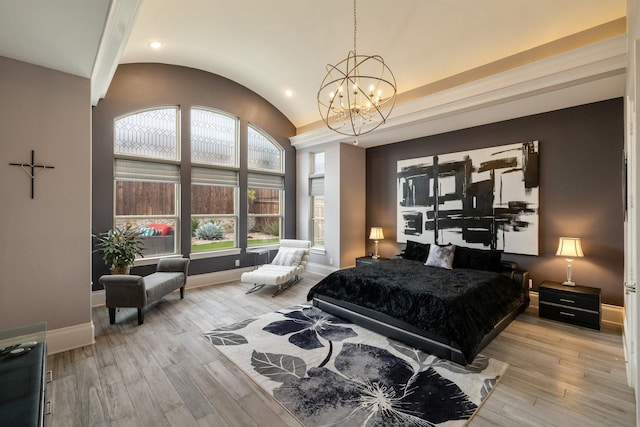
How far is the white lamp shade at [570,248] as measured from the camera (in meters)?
3.47

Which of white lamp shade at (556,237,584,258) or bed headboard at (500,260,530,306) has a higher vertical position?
white lamp shade at (556,237,584,258)

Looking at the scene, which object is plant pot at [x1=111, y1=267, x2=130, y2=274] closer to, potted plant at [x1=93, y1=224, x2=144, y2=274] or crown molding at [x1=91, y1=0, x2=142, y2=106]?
potted plant at [x1=93, y1=224, x2=144, y2=274]

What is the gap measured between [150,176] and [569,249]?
6140 mm

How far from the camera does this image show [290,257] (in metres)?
5.35

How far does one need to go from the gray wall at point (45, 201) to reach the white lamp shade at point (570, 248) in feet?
18.2

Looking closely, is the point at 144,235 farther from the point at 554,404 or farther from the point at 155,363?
the point at 554,404

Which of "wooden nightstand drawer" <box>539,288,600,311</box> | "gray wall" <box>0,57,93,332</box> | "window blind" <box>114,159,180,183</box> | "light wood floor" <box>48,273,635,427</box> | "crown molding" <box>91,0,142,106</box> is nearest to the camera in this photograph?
"light wood floor" <box>48,273,635,427</box>

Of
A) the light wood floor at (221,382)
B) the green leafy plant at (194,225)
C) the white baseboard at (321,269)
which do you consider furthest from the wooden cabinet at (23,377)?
the white baseboard at (321,269)

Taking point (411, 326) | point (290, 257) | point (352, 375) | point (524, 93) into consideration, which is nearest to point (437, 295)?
point (411, 326)

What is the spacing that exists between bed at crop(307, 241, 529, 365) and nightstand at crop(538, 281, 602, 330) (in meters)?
0.25

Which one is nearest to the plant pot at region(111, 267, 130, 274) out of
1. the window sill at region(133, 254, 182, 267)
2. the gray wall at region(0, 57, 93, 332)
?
the window sill at region(133, 254, 182, 267)

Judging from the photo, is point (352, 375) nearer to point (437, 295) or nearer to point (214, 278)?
point (437, 295)

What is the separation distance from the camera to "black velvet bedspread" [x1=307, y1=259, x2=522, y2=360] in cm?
271

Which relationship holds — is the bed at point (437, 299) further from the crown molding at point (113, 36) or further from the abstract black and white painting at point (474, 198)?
the crown molding at point (113, 36)
